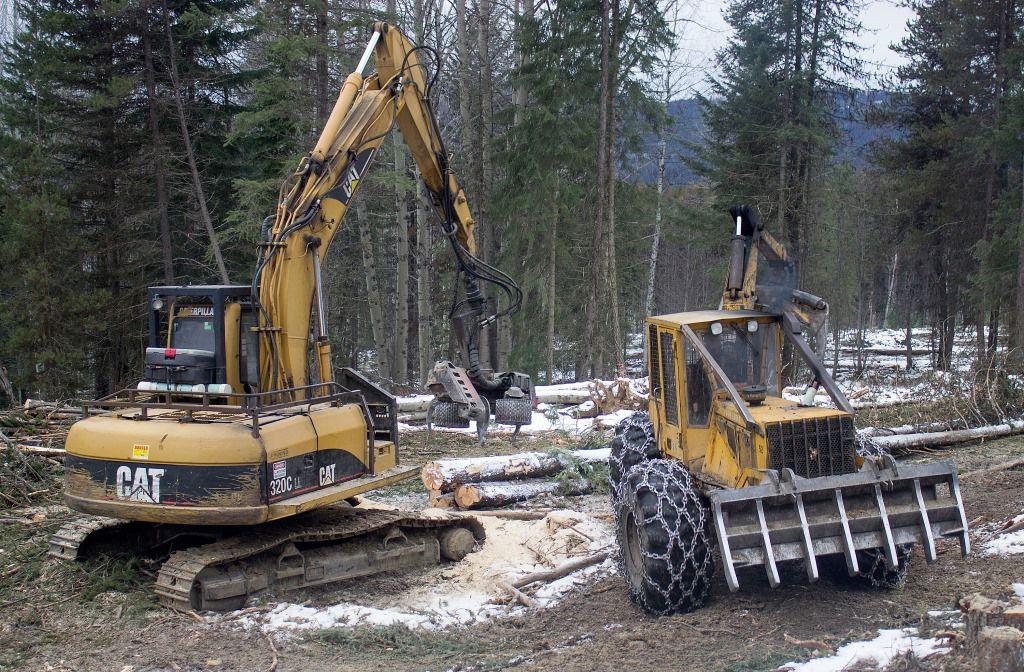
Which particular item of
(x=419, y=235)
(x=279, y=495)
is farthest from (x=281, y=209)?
(x=419, y=235)

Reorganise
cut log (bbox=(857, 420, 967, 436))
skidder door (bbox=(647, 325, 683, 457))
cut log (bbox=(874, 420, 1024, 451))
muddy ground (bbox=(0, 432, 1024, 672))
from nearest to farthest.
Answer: muddy ground (bbox=(0, 432, 1024, 672)) < skidder door (bbox=(647, 325, 683, 457)) < cut log (bbox=(874, 420, 1024, 451)) < cut log (bbox=(857, 420, 967, 436))

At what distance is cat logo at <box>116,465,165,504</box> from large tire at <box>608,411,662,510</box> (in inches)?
162

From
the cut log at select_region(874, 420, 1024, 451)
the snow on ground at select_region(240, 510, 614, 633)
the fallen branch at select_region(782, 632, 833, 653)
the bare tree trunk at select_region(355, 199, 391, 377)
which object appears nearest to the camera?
the fallen branch at select_region(782, 632, 833, 653)

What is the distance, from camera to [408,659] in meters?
6.33

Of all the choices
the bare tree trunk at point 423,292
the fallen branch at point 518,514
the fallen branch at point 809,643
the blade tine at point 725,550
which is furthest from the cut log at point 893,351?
the fallen branch at point 809,643

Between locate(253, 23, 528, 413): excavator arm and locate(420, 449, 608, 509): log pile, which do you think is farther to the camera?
locate(420, 449, 608, 509): log pile

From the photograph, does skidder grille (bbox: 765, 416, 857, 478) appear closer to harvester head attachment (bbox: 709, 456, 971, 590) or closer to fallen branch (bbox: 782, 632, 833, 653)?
harvester head attachment (bbox: 709, 456, 971, 590)

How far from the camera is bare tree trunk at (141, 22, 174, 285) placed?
20953 millimetres

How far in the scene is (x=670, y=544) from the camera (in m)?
6.23

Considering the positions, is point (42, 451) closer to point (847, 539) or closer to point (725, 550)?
point (725, 550)

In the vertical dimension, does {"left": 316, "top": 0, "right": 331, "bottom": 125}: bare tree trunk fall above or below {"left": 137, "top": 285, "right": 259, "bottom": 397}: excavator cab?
above

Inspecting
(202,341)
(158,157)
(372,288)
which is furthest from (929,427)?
(158,157)

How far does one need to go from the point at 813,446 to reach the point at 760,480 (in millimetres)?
506

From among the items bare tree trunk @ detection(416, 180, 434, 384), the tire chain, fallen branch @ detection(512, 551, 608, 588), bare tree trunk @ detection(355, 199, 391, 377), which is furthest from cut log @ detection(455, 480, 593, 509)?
bare tree trunk @ detection(416, 180, 434, 384)
